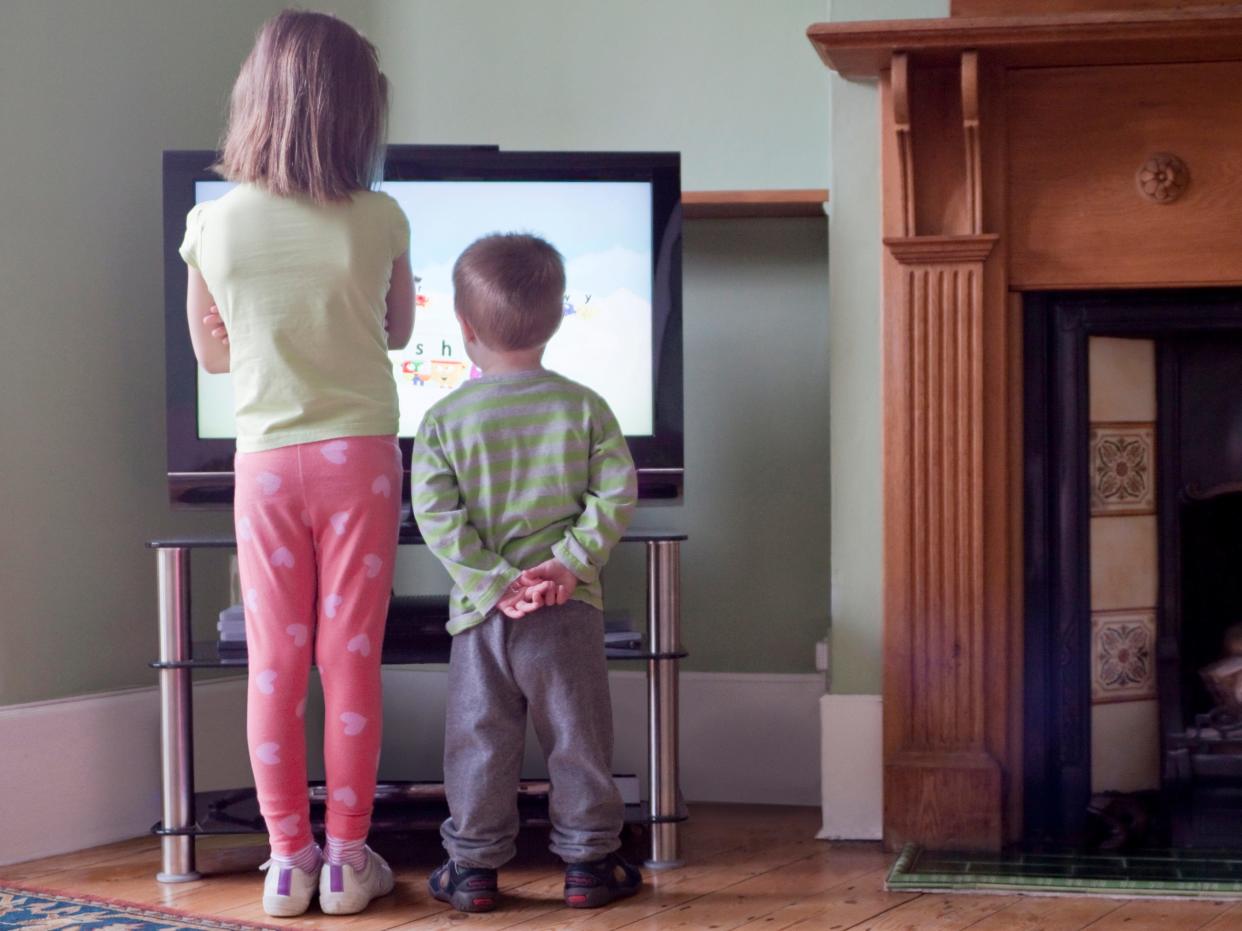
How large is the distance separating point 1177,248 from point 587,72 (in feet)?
3.89

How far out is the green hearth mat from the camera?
2113 millimetres

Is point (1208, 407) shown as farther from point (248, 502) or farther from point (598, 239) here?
point (248, 502)

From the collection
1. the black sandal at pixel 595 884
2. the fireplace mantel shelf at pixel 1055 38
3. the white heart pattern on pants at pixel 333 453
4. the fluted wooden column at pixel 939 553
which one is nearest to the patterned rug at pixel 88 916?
the black sandal at pixel 595 884

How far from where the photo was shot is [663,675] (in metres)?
2.28

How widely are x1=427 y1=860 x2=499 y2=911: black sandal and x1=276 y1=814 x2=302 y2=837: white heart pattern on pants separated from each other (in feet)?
0.72

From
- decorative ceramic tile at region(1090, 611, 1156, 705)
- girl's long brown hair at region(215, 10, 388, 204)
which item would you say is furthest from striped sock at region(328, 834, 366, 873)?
decorative ceramic tile at region(1090, 611, 1156, 705)

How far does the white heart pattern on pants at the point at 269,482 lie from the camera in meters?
1.97

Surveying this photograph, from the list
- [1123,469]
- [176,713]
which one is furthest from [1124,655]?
[176,713]

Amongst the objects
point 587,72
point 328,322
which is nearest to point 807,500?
point 587,72

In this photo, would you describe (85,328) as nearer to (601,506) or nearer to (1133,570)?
(601,506)

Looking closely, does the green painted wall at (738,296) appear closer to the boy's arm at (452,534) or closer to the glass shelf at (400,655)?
the glass shelf at (400,655)

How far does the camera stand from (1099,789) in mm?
2518

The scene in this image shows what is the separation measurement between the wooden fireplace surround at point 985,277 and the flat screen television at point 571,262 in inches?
14.0

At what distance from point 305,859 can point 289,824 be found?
Answer: 0.06m
